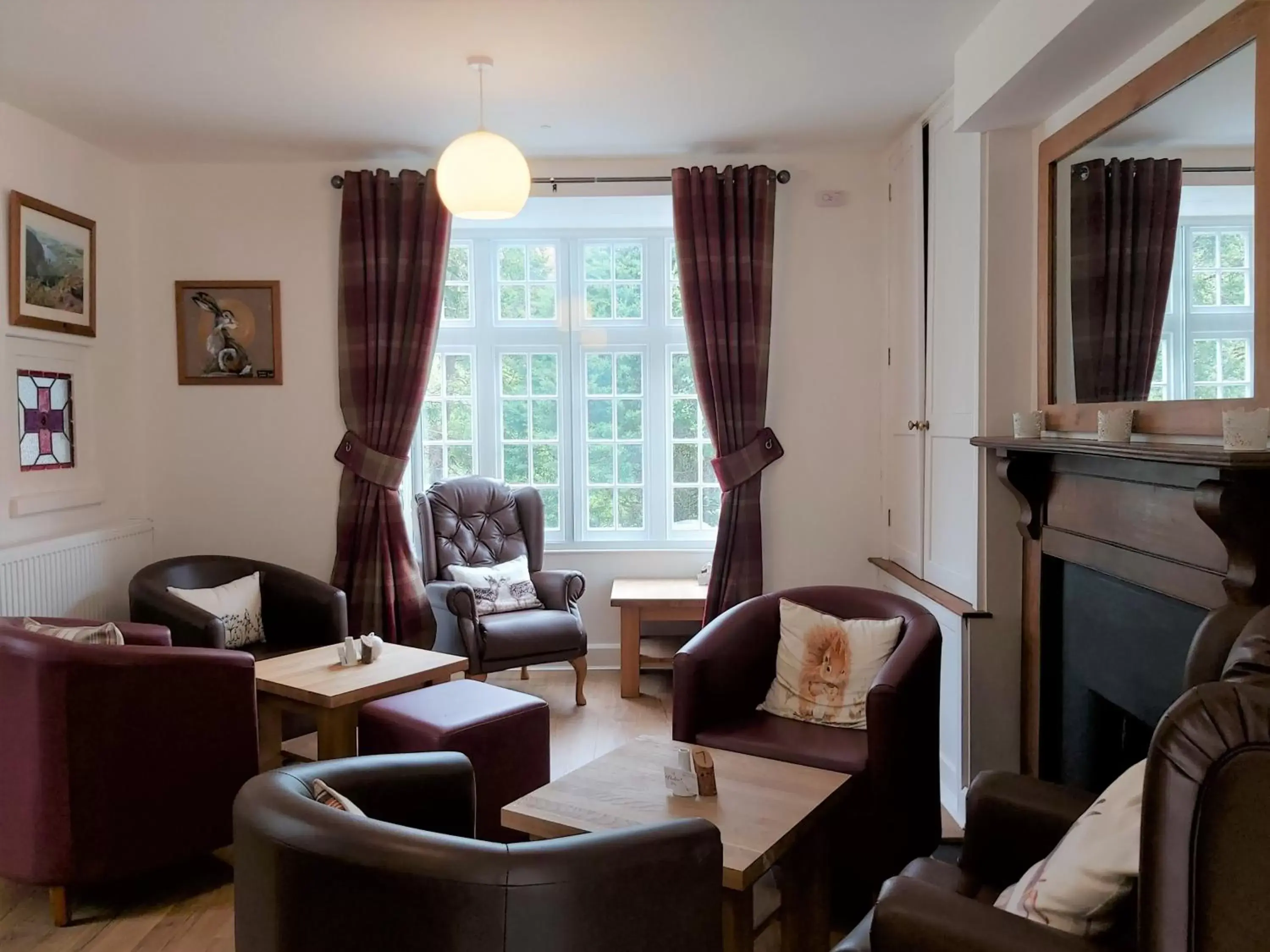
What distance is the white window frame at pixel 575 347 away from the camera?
527 cm

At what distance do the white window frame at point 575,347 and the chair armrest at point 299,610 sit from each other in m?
1.22

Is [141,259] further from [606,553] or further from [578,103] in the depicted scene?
[606,553]

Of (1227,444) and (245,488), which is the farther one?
(245,488)

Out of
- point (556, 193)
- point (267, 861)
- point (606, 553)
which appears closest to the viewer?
point (267, 861)

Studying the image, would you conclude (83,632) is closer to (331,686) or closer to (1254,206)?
(331,686)

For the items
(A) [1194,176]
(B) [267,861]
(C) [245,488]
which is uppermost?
(A) [1194,176]

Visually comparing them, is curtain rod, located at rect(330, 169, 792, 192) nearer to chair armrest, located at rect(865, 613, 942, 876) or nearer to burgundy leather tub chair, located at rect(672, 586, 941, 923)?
burgundy leather tub chair, located at rect(672, 586, 941, 923)

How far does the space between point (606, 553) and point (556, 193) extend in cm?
193

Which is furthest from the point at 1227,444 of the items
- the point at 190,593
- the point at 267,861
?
the point at 190,593

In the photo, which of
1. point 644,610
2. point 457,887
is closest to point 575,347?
point 644,610

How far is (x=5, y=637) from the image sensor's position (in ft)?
8.22

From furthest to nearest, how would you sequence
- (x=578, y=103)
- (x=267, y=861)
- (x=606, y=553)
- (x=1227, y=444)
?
(x=606, y=553)
(x=578, y=103)
(x=1227, y=444)
(x=267, y=861)

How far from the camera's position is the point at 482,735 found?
2852mm

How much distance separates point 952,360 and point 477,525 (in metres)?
2.47
